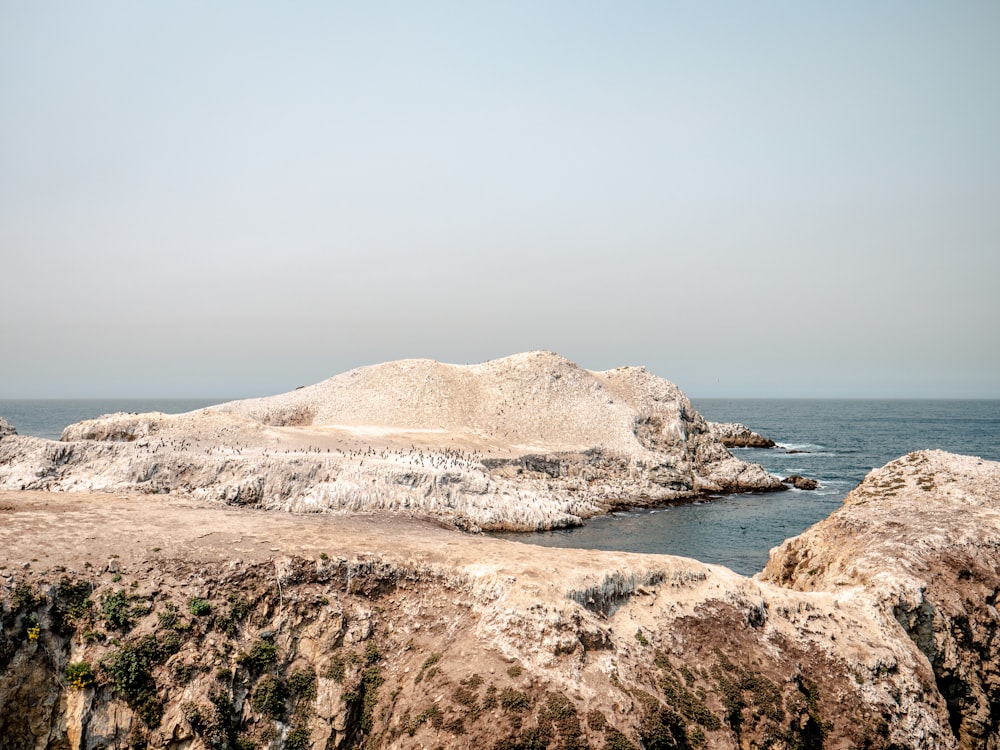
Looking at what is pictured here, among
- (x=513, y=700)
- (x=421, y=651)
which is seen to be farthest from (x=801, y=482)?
(x=513, y=700)

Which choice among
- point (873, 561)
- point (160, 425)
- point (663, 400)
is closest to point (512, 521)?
point (873, 561)

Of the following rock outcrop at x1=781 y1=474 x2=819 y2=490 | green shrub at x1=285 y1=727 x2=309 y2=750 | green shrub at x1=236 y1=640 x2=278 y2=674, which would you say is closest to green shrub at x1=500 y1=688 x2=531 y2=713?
green shrub at x1=285 y1=727 x2=309 y2=750

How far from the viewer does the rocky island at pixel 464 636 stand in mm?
16234

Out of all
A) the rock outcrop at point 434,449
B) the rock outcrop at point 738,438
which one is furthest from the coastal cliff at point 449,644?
the rock outcrop at point 738,438

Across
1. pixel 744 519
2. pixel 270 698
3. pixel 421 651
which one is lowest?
pixel 744 519

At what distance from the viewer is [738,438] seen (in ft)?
371

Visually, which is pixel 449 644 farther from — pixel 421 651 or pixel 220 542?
pixel 220 542

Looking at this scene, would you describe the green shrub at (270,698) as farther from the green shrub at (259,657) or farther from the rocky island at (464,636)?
the green shrub at (259,657)

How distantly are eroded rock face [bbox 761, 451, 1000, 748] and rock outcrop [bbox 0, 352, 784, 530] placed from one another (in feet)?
71.7

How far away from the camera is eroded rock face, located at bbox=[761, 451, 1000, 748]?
74.4 ft

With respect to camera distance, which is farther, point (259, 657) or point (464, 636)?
point (464, 636)

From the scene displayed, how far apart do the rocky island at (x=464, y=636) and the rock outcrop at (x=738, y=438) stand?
3305 inches

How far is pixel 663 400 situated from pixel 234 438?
190 feet

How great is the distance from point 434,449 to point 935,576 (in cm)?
4368
